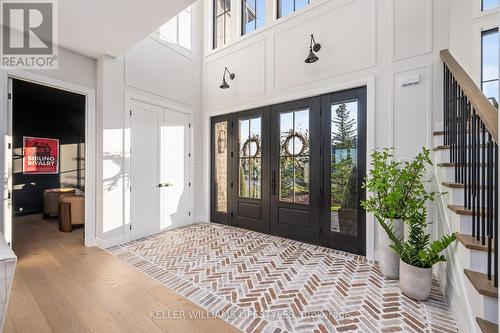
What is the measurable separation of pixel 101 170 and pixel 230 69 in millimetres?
3277

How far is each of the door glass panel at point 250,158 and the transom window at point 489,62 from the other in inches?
135

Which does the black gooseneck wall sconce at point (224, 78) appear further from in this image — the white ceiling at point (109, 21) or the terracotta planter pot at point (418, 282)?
the terracotta planter pot at point (418, 282)

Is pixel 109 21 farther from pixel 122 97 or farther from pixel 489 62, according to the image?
pixel 489 62

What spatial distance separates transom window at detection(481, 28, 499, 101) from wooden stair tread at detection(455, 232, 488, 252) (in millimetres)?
2500

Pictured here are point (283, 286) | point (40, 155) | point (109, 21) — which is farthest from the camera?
point (40, 155)

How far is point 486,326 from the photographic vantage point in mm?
1440

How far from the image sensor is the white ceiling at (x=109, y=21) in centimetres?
266

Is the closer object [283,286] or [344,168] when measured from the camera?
[283,286]

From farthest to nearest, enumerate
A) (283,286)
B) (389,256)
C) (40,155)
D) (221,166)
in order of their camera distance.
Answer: (40,155), (221,166), (389,256), (283,286)

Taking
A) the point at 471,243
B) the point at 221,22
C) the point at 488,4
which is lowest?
the point at 471,243

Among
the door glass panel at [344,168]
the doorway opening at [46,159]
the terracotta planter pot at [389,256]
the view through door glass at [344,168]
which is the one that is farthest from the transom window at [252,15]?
the terracotta planter pot at [389,256]

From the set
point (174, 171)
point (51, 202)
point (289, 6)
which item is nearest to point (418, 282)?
point (174, 171)

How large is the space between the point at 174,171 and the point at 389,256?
4.08 meters

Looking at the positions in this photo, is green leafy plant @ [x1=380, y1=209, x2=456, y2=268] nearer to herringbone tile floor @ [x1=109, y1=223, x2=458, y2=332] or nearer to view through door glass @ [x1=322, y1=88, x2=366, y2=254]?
herringbone tile floor @ [x1=109, y1=223, x2=458, y2=332]
